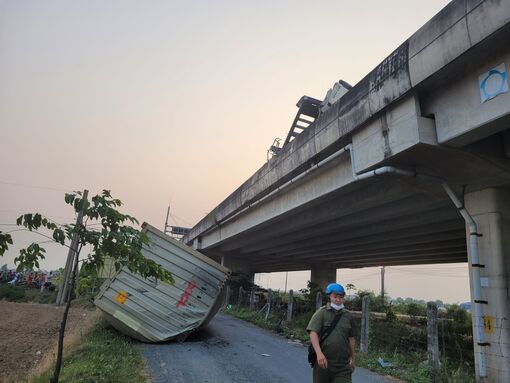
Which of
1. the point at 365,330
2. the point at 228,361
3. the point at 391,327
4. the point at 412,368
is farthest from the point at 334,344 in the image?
the point at 391,327

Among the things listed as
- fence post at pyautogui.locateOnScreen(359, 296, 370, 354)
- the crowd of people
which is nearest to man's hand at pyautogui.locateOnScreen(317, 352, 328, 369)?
fence post at pyautogui.locateOnScreen(359, 296, 370, 354)

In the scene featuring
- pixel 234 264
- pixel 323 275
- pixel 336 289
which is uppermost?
pixel 234 264

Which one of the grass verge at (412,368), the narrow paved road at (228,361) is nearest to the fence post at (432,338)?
the grass verge at (412,368)

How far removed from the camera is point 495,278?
755 cm

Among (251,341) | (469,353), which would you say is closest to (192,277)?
(251,341)

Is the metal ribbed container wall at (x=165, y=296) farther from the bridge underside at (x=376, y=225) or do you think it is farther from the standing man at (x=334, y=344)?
the standing man at (x=334, y=344)

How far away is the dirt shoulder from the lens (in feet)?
35.9

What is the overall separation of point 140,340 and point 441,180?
326 inches

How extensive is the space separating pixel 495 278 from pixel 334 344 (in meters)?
4.68

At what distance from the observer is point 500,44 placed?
6004mm

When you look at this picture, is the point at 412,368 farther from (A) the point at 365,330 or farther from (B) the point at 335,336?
(B) the point at 335,336

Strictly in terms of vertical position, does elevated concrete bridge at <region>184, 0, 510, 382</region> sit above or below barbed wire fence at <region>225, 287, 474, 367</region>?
above

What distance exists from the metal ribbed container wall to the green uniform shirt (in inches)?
263

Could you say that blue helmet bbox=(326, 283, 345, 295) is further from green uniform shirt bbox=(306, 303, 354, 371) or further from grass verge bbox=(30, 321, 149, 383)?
grass verge bbox=(30, 321, 149, 383)
